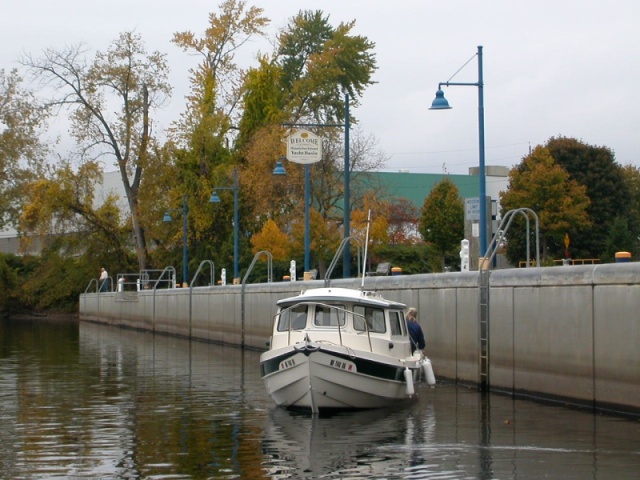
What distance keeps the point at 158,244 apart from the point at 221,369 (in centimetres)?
4588

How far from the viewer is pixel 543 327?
22.4 meters

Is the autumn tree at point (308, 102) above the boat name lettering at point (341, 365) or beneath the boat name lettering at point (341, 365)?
above

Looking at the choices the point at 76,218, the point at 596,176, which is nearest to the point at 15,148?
the point at 76,218

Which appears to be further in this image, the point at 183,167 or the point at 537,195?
the point at 183,167

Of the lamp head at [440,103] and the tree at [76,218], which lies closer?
the lamp head at [440,103]

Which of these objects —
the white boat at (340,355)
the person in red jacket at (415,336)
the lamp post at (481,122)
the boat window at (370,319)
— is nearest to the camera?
the white boat at (340,355)

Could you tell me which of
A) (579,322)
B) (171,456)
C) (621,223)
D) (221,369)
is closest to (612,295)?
(579,322)

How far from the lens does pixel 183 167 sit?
73.9 m

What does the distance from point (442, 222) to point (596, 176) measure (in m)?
10.5

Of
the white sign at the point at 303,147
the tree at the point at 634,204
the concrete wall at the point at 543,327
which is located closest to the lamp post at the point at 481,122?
the concrete wall at the point at 543,327

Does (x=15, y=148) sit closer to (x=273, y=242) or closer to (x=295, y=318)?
(x=273, y=242)

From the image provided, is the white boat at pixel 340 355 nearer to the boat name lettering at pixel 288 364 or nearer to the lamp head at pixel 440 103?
the boat name lettering at pixel 288 364

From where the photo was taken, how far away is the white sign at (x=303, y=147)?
133ft

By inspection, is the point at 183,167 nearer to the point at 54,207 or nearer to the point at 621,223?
the point at 54,207
